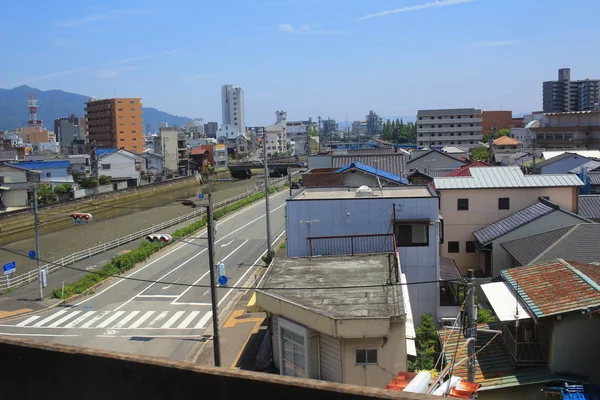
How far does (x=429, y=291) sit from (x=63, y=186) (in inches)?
1481

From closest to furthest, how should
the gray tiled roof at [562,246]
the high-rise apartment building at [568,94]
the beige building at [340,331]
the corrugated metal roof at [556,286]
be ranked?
1. the corrugated metal roof at [556,286]
2. the beige building at [340,331]
3. the gray tiled roof at [562,246]
4. the high-rise apartment building at [568,94]

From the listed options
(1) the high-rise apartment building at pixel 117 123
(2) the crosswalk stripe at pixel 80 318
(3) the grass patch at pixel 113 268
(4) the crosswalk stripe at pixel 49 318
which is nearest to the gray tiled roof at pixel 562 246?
(3) the grass patch at pixel 113 268

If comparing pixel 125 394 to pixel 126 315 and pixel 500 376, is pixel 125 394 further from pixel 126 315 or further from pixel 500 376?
pixel 126 315

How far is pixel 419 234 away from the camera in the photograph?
12914 millimetres

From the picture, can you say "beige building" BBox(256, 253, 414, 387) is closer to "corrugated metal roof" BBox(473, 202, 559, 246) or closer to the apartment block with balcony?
"corrugated metal roof" BBox(473, 202, 559, 246)

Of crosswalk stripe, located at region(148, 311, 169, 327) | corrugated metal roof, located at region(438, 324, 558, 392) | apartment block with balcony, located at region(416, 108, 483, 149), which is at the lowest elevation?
crosswalk stripe, located at region(148, 311, 169, 327)

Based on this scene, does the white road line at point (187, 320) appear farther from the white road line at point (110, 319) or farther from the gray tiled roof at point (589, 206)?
the gray tiled roof at point (589, 206)

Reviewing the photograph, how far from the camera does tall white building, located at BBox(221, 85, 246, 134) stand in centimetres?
16438

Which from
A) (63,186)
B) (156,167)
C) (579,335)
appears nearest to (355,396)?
(579,335)

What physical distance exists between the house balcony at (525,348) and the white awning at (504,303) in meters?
0.15

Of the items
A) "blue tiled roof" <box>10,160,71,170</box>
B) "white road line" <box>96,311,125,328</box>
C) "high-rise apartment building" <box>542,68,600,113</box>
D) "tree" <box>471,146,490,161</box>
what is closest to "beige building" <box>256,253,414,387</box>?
"white road line" <box>96,311,125,328</box>

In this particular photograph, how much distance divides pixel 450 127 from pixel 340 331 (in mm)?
69820

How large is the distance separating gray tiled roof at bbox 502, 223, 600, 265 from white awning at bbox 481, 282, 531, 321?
3.31m

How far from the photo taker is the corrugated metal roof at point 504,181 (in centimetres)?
1775
